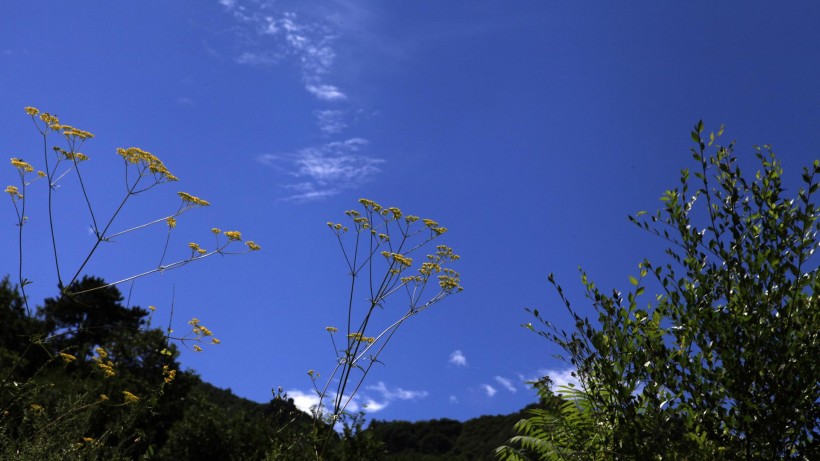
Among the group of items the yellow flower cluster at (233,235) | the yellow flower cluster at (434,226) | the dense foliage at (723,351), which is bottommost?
the dense foliage at (723,351)

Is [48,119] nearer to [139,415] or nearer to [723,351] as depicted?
[723,351]

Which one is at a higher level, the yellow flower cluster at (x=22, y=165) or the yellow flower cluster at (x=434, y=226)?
the yellow flower cluster at (x=434, y=226)

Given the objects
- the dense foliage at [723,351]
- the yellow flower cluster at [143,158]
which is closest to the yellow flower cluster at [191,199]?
the yellow flower cluster at [143,158]

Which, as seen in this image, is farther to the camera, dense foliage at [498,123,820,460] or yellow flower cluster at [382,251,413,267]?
yellow flower cluster at [382,251,413,267]

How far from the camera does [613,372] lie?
4602mm

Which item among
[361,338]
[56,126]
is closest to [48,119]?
[56,126]

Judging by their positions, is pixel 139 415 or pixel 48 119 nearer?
pixel 48 119

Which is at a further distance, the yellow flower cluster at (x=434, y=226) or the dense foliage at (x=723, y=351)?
the yellow flower cluster at (x=434, y=226)

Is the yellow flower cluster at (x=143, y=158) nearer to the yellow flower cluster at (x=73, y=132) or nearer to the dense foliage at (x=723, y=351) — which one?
the yellow flower cluster at (x=73, y=132)

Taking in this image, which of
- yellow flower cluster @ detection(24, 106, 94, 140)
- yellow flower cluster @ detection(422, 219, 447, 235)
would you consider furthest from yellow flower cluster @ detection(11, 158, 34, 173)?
yellow flower cluster @ detection(422, 219, 447, 235)

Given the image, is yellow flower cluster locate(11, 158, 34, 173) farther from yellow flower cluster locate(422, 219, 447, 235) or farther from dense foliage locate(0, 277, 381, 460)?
yellow flower cluster locate(422, 219, 447, 235)

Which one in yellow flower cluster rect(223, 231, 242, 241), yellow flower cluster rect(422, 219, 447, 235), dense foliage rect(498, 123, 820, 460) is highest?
yellow flower cluster rect(422, 219, 447, 235)

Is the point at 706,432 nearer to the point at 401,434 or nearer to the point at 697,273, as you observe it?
the point at 697,273

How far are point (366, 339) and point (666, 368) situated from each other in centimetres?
396
